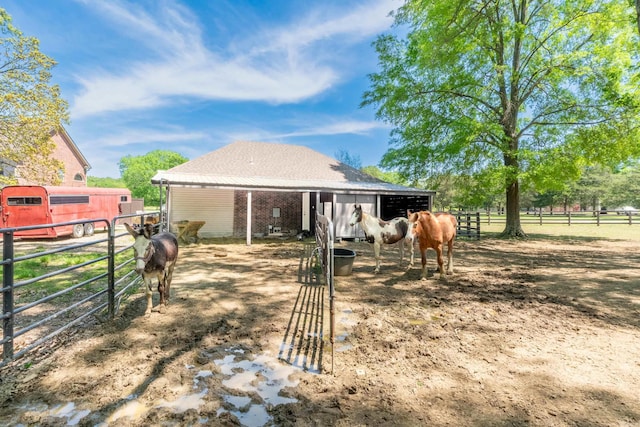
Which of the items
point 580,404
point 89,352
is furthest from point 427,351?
point 89,352

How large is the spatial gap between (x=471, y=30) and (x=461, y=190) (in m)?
7.83

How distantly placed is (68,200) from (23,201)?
179 centimetres

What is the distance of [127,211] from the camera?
21641 mm

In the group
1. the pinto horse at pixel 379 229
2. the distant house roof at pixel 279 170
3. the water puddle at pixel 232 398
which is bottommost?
the water puddle at pixel 232 398

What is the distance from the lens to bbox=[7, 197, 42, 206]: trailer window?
1376 cm

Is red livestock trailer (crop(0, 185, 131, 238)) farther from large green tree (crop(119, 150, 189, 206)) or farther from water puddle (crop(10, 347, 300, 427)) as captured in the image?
large green tree (crop(119, 150, 189, 206))

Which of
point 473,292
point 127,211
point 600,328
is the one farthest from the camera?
point 127,211

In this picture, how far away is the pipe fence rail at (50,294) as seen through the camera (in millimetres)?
3041

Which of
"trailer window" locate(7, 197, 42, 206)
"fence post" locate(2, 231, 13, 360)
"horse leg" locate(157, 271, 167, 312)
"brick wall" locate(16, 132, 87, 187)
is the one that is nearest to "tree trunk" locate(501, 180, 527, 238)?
"horse leg" locate(157, 271, 167, 312)

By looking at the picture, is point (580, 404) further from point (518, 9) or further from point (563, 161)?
point (518, 9)

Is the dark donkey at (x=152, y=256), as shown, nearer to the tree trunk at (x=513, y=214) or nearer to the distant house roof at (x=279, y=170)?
the distant house roof at (x=279, y=170)

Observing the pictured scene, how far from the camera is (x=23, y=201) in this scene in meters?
13.8

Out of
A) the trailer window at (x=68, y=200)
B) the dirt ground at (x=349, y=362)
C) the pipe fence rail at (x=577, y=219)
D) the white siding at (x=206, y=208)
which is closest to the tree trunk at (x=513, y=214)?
the pipe fence rail at (x=577, y=219)

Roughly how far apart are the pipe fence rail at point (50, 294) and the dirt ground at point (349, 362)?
0.87ft
